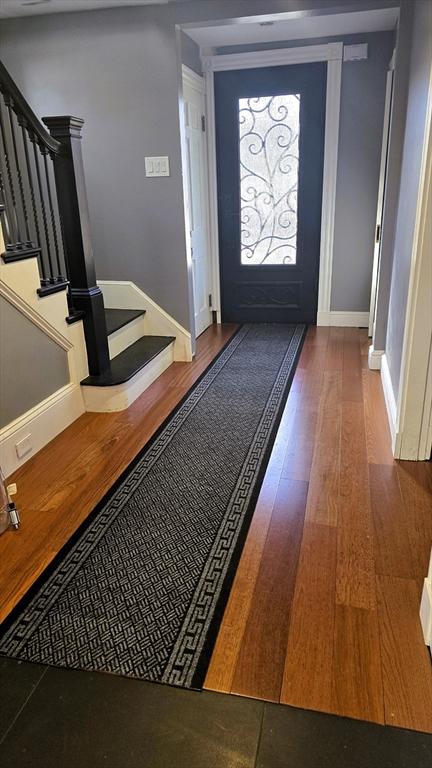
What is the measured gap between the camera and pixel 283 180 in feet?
14.6

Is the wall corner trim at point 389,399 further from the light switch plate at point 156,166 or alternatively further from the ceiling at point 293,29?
the ceiling at point 293,29

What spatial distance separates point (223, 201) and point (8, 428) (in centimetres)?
312

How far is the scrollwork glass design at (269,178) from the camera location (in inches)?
169

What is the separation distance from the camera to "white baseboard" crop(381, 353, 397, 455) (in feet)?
8.41

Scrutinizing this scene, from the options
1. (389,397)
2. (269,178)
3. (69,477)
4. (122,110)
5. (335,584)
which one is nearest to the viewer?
(335,584)

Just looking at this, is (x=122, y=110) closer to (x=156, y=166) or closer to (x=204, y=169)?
(x=156, y=166)

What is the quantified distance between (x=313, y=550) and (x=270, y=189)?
354cm

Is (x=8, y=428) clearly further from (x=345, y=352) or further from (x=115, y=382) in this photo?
(x=345, y=352)

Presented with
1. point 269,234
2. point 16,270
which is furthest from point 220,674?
point 269,234

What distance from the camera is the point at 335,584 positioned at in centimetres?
167

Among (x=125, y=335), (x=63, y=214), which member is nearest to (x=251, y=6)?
(x=63, y=214)

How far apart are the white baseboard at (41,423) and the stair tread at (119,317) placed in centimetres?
63

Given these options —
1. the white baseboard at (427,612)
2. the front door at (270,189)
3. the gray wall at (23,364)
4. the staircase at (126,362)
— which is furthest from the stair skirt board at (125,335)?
the white baseboard at (427,612)

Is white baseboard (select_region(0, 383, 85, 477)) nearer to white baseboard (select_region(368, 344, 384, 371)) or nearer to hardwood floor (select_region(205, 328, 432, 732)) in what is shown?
hardwood floor (select_region(205, 328, 432, 732))
